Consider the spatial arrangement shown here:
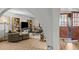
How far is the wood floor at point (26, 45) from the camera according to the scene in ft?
4.82

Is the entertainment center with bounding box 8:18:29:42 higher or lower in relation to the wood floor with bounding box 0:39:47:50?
higher

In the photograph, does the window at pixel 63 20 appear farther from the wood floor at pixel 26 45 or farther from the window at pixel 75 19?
the wood floor at pixel 26 45

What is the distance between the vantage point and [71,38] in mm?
1455

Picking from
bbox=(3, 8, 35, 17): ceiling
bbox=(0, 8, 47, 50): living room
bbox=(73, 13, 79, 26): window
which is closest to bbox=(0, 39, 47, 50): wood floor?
bbox=(0, 8, 47, 50): living room

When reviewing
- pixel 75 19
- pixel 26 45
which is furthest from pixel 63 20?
pixel 26 45

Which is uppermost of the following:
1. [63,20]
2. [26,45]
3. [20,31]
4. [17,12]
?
[17,12]

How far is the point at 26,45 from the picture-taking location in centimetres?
150

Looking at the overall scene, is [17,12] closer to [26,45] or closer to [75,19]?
[26,45]

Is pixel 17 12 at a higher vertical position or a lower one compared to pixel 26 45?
higher

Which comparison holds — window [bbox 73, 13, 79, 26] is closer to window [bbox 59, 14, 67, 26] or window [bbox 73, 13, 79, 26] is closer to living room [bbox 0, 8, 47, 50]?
window [bbox 59, 14, 67, 26]

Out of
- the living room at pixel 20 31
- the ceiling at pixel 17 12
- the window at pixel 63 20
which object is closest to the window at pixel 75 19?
the window at pixel 63 20

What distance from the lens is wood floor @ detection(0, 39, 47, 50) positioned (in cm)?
147
